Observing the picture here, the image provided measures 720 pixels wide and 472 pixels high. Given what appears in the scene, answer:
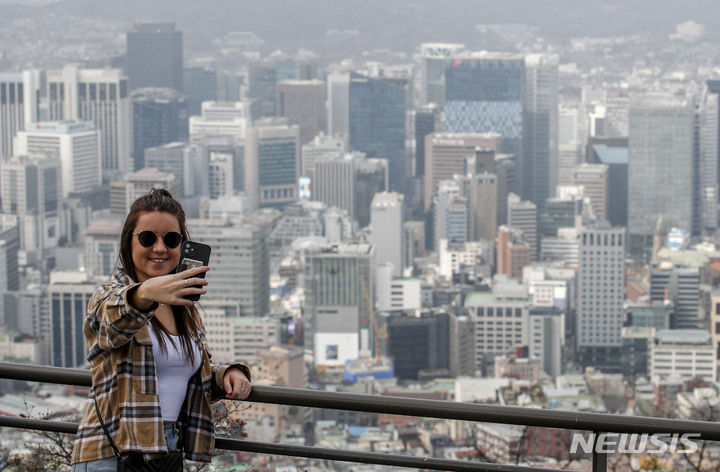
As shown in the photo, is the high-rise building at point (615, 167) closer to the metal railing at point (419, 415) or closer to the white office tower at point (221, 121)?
the white office tower at point (221, 121)

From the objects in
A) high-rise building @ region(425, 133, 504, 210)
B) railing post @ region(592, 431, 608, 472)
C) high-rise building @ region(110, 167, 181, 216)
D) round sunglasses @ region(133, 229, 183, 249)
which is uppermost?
high-rise building @ region(425, 133, 504, 210)

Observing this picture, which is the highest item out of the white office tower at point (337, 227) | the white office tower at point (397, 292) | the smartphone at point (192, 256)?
the smartphone at point (192, 256)

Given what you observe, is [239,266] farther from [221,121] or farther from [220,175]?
[221,121]

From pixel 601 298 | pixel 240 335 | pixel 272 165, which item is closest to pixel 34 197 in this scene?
pixel 272 165

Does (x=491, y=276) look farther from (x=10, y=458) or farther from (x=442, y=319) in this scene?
(x=10, y=458)

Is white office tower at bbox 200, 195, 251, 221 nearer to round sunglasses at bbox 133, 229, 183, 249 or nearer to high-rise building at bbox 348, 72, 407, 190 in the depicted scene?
high-rise building at bbox 348, 72, 407, 190

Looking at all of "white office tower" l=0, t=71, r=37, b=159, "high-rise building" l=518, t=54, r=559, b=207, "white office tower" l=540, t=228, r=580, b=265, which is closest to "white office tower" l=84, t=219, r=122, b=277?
"white office tower" l=540, t=228, r=580, b=265

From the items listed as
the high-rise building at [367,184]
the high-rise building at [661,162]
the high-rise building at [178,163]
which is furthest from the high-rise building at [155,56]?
the high-rise building at [661,162]
